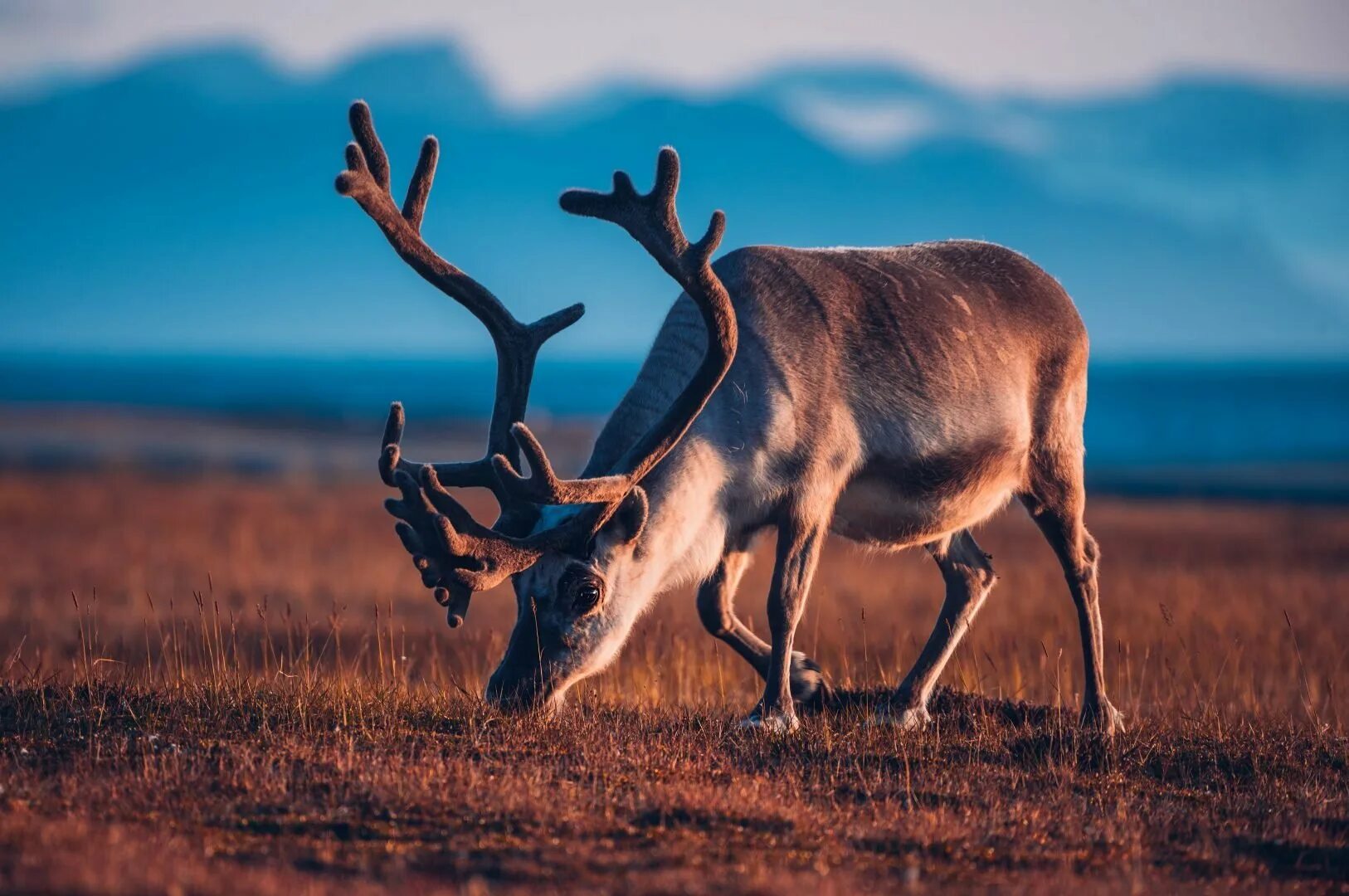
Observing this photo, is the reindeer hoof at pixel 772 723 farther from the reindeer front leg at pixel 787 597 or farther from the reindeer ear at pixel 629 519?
the reindeer ear at pixel 629 519

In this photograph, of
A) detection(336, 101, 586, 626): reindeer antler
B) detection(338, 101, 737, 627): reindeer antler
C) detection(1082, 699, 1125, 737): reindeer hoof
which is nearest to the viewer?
detection(338, 101, 737, 627): reindeer antler

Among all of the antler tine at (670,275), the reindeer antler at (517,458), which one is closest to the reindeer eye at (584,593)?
the reindeer antler at (517,458)

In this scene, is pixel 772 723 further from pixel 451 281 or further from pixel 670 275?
pixel 451 281

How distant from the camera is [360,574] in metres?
22.3

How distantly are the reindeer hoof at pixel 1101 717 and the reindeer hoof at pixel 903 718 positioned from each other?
98 centimetres

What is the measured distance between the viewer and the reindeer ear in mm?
8078

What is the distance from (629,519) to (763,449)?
89cm

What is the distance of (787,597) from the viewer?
8.58 m

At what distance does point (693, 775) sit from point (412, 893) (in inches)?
86.7

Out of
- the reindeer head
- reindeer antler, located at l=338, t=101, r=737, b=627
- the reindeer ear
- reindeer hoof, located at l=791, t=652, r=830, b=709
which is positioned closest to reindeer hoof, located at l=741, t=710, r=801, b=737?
reindeer hoof, located at l=791, t=652, r=830, b=709

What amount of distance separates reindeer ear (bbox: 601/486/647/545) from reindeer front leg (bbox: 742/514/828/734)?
0.87m

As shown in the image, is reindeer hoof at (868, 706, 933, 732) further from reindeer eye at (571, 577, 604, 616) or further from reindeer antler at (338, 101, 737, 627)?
reindeer antler at (338, 101, 737, 627)

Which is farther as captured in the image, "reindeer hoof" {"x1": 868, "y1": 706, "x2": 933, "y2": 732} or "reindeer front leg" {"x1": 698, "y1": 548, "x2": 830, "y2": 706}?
"reindeer front leg" {"x1": 698, "y1": 548, "x2": 830, "y2": 706}

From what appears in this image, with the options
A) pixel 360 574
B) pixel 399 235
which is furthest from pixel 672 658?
pixel 360 574
